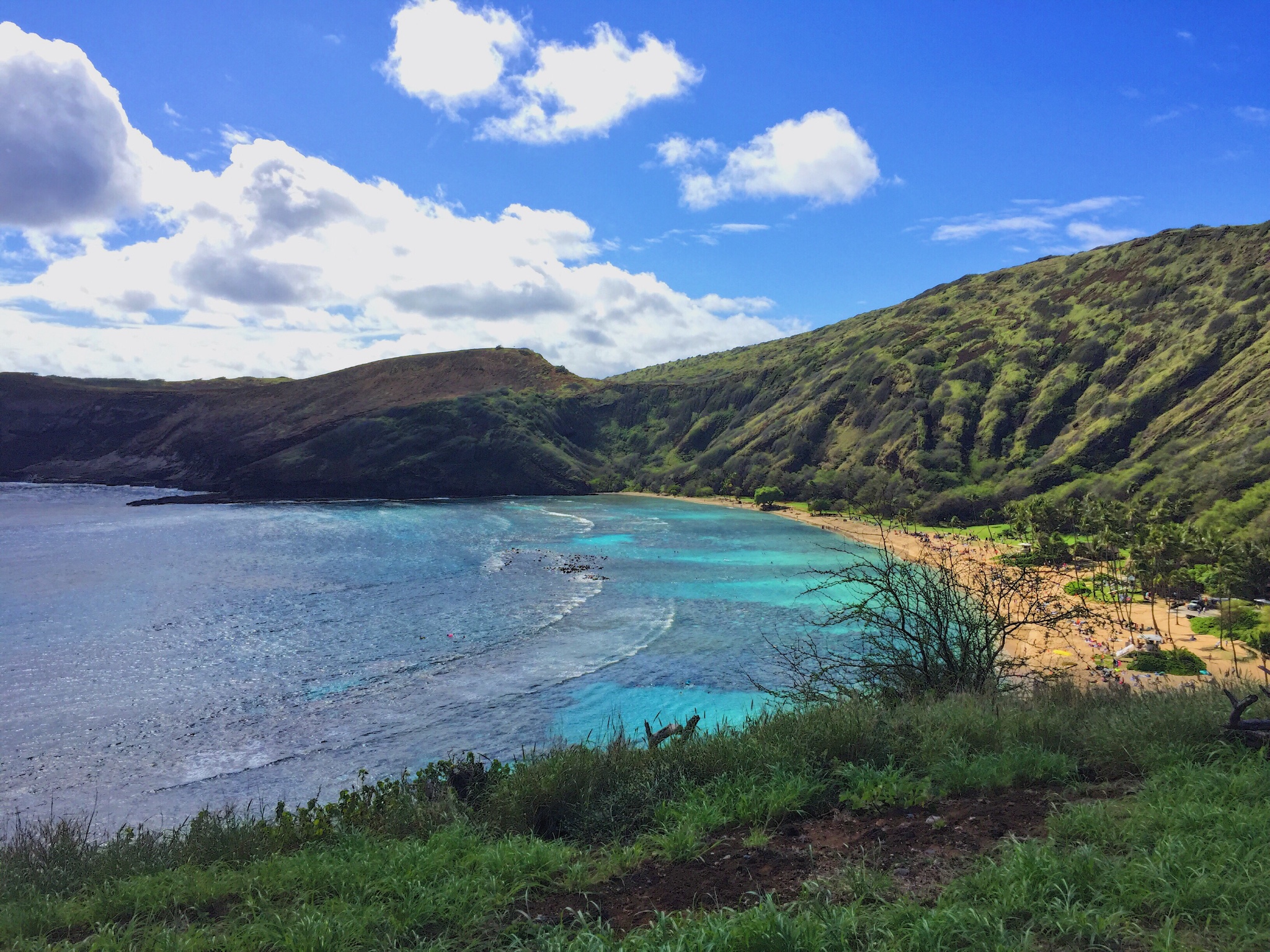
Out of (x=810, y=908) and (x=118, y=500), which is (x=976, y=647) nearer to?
(x=810, y=908)

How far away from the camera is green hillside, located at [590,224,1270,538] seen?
57.6m

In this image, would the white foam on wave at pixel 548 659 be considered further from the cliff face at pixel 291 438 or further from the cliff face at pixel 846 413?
the cliff face at pixel 291 438

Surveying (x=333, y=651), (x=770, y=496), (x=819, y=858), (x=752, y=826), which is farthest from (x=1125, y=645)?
(x=770, y=496)

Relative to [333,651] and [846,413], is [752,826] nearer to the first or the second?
[333,651]

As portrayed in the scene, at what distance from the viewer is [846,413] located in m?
99.8

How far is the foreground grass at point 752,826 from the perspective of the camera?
4.28 metres

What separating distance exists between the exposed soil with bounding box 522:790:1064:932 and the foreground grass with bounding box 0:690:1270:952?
0.70 feet

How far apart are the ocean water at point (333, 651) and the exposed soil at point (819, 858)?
5479 millimetres

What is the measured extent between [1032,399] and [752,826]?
88331 millimetres

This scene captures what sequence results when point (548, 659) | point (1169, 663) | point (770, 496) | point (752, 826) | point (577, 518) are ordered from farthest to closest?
point (770, 496), point (577, 518), point (548, 659), point (1169, 663), point (752, 826)

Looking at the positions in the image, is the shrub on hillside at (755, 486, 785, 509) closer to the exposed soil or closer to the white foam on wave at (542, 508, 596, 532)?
the white foam on wave at (542, 508, 596, 532)

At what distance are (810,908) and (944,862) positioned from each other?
1.49 metres

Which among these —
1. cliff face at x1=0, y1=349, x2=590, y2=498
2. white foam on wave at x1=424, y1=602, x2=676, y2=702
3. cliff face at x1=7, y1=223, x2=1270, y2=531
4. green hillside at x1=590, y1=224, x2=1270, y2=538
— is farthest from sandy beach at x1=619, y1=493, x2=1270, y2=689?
cliff face at x1=0, y1=349, x2=590, y2=498

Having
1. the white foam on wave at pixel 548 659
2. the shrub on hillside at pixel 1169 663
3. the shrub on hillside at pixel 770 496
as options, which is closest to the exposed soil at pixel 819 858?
the white foam on wave at pixel 548 659
